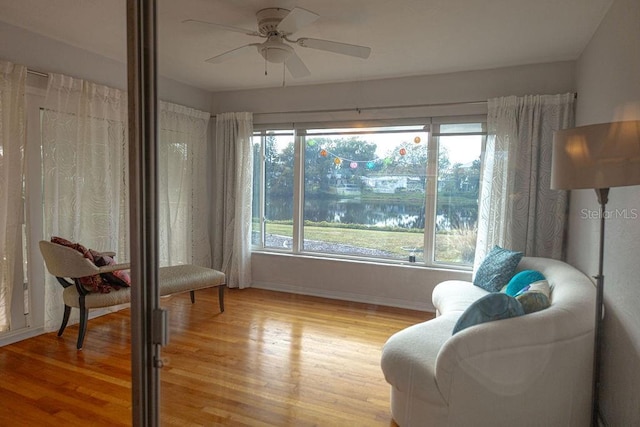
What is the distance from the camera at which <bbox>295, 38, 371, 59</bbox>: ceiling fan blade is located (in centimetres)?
216

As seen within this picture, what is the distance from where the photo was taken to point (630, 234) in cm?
115

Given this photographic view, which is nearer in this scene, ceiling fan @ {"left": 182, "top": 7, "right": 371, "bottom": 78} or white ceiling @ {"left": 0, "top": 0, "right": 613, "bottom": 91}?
white ceiling @ {"left": 0, "top": 0, "right": 613, "bottom": 91}

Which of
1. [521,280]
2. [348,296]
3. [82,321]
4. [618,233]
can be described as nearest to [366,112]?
[348,296]

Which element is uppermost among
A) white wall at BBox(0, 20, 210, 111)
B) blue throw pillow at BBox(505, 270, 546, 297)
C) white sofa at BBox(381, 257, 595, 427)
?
white wall at BBox(0, 20, 210, 111)

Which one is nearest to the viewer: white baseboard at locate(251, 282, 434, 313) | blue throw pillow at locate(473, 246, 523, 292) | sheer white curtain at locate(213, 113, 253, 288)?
blue throw pillow at locate(473, 246, 523, 292)

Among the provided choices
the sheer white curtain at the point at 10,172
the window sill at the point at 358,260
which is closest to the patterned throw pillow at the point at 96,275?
the sheer white curtain at the point at 10,172

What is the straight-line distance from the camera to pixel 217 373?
187 centimetres

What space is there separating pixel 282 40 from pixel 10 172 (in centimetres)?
186

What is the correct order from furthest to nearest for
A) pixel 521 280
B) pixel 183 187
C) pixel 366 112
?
1. pixel 366 112
2. pixel 521 280
3. pixel 183 187

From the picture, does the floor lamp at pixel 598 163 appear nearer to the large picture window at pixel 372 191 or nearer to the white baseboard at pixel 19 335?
the large picture window at pixel 372 191

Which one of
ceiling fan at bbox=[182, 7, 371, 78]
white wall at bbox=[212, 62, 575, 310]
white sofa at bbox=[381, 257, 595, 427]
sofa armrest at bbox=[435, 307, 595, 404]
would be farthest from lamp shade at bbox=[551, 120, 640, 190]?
ceiling fan at bbox=[182, 7, 371, 78]

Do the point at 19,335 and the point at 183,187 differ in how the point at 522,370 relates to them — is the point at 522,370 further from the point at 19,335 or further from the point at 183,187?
the point at 19,335

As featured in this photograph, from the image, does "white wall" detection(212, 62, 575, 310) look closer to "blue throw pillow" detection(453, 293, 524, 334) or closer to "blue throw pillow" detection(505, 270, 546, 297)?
"blue throw pillow" detection(505, 270, 546, 297)

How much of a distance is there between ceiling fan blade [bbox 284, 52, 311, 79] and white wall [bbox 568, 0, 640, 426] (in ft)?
5.23
